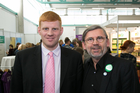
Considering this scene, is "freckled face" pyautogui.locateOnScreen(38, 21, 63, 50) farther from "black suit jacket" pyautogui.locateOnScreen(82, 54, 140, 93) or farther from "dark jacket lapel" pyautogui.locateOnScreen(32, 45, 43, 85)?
"black suit jacket" pyautogui.locateOnScreen(82, 54, 140, 93)

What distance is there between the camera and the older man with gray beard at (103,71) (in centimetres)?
130

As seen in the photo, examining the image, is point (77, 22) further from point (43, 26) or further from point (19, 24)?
point (43, 26)

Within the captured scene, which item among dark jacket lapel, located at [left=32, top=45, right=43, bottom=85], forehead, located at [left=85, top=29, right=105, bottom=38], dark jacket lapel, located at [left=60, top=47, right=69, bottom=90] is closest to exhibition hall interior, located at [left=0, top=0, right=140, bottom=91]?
forehead, located at [left=85, top=29, right=105, bottom=38]

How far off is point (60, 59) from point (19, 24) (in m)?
10.9

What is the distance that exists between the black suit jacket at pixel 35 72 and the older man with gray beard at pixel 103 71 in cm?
15

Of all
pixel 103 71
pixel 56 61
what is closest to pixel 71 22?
pixel 56 61

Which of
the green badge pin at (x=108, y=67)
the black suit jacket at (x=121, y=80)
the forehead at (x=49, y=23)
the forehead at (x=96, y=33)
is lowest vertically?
the black suit jacket at (x=121, y=80)

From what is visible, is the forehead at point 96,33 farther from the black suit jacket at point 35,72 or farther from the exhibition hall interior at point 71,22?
the exhibition hall interior at point 71,22

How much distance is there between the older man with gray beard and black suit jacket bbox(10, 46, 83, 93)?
0.50 ft

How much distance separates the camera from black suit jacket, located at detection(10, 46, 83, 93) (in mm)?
1390

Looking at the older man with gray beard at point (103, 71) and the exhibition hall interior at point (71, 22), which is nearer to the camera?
the older man with gray beard at point (103, 71)

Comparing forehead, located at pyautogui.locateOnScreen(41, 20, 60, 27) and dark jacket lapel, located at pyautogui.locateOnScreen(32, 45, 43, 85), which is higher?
forehead, located at pyautogui.locateOnScreen(41, 20, 60, 27)

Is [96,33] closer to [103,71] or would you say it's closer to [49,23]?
[103,71]

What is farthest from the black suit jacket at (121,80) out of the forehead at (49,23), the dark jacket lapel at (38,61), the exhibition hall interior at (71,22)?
the exhibition hall interior at (71,22)
